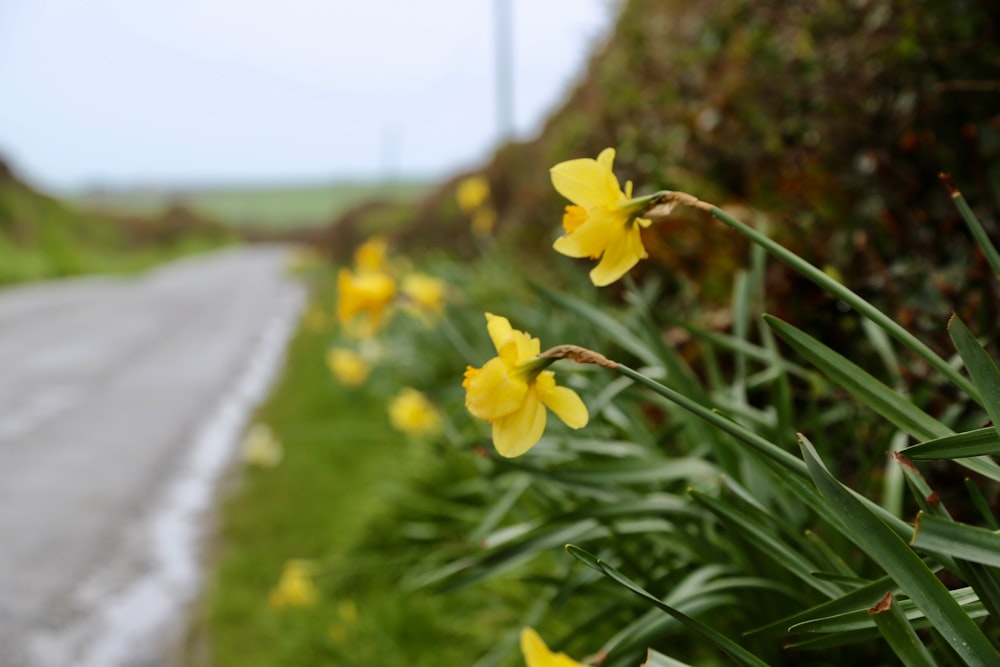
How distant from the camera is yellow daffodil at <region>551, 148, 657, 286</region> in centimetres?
81

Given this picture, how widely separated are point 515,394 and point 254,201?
50.5m

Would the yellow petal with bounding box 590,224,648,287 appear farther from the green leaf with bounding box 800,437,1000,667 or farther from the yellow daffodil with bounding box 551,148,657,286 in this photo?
the green leaf with bounding box 800,437,1000,667

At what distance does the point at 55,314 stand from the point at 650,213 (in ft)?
36.3

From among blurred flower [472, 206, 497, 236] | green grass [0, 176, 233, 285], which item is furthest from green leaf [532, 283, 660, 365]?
green grass [0, 176, 233, 285]

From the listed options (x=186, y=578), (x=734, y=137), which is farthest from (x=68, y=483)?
(x=734, y=137)

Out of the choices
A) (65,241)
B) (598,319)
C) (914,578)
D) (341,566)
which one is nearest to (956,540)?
(914,578)

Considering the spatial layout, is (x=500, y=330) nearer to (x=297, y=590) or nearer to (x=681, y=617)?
(x=681, y=617)

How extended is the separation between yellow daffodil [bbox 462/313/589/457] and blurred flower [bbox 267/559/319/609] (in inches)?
80.5

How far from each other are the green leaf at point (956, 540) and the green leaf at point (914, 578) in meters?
0.02

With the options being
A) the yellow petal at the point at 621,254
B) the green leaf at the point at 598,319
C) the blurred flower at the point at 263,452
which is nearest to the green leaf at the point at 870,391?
the yellow petal at the point at 621,254

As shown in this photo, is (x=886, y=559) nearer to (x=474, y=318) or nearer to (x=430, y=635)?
(x=430, y=635)

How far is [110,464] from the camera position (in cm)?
473

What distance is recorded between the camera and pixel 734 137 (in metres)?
2.78

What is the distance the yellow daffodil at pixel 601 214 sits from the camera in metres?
0.81
